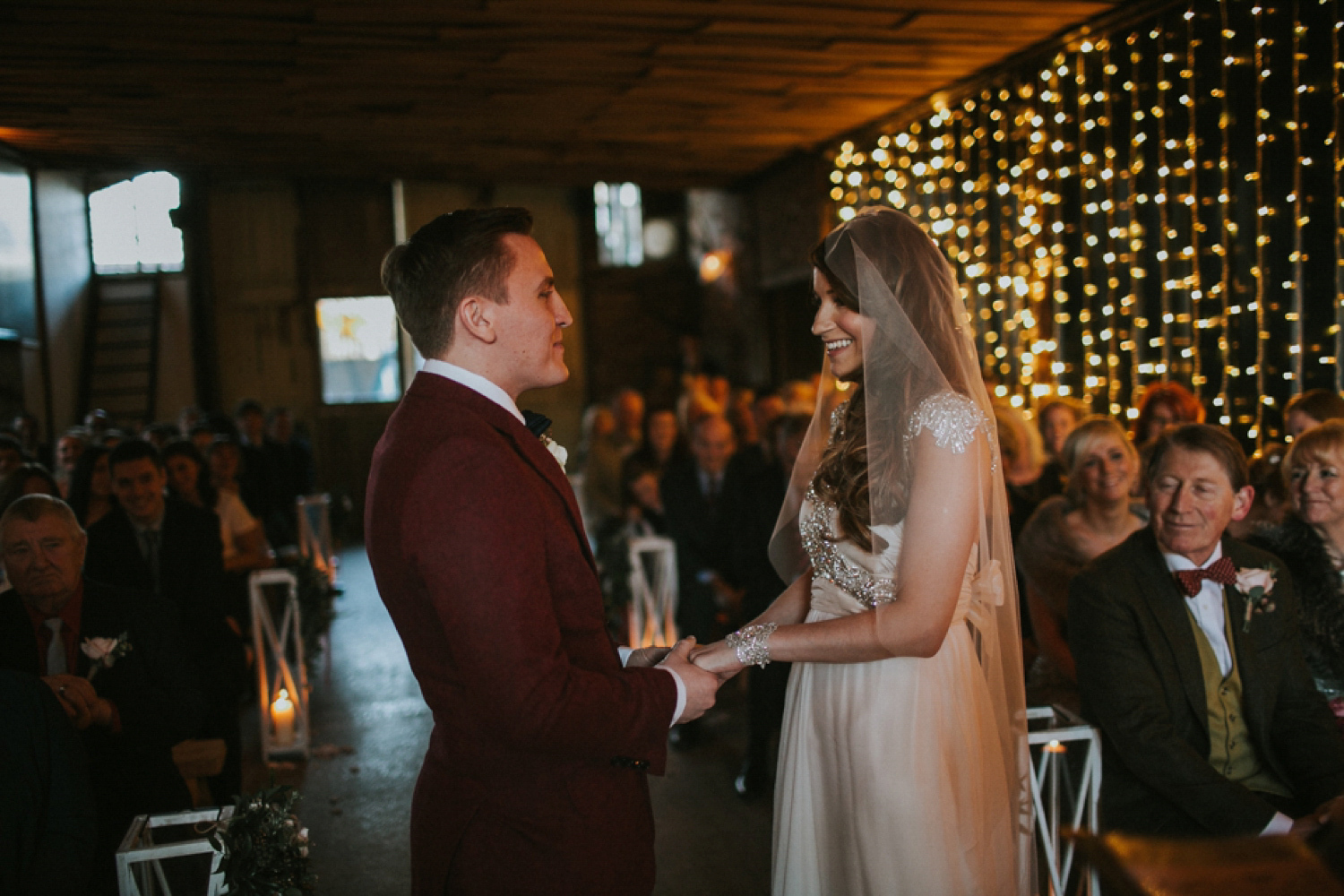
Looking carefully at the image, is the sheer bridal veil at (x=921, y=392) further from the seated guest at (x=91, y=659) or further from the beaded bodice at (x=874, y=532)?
the seated guest at (x=91, y=659)

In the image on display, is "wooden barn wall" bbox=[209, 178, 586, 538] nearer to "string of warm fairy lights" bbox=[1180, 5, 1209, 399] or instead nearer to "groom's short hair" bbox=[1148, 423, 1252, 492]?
"string of warm fairy lights" bbox=[1180, 5, 1209, 399]

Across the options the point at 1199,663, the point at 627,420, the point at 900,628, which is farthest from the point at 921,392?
the point at 627,420

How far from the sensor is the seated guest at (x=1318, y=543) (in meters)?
2.79

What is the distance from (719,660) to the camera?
6.14ft

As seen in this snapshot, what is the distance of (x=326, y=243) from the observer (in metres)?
13.1

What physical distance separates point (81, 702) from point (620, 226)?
12170 millimetres

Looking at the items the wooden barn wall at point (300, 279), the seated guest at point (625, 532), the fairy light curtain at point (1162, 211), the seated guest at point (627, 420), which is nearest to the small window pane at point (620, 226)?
the wooden barn wall at point (300, 279)

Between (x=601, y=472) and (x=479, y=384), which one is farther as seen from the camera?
(x=601, y=472)

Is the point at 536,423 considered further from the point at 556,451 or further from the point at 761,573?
the point at 761,573

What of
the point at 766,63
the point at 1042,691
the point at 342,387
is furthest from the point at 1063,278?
the point at 342,387

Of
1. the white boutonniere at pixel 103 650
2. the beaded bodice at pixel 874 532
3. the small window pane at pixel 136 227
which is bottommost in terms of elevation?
the white boutonniere at pixel 103 650

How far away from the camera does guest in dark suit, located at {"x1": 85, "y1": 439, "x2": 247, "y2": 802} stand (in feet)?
12.5

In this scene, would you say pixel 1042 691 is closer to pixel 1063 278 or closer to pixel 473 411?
pixel 473 411

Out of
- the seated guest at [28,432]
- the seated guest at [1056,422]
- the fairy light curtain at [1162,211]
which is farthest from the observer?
the seated guest at [28,432]
